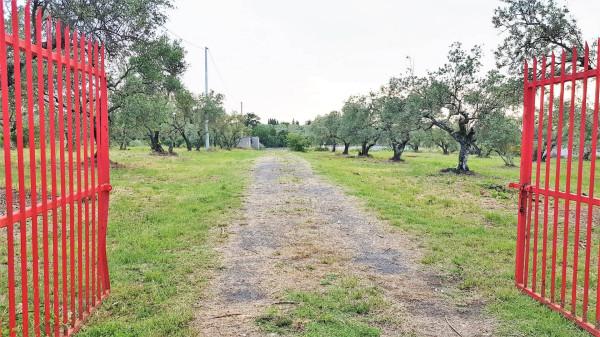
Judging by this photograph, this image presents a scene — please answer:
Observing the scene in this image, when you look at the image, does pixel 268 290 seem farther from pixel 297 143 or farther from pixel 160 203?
pixel 297 143

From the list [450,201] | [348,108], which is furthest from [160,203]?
[348,108]

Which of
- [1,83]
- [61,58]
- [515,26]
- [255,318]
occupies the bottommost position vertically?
[255,318]

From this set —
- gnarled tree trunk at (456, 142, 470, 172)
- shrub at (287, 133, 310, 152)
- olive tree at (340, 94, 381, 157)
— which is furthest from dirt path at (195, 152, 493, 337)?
shrub at (287, 133, 310, 152)

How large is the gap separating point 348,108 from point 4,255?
38.5 metres

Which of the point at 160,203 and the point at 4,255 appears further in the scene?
the point at 160,203

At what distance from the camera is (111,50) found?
503 inches

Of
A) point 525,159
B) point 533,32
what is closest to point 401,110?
point 533,32

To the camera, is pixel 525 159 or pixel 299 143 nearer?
pixel 525 159

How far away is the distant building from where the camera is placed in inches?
3371

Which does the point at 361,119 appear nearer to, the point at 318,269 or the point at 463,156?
the point at 463,156

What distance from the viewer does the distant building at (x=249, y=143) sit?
8562 centimetres

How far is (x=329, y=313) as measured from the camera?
4.36 m

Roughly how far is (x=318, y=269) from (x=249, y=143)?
8219 cm

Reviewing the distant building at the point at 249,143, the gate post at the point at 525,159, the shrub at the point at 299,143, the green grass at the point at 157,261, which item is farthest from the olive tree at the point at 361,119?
the distant building at the point at 249,143
